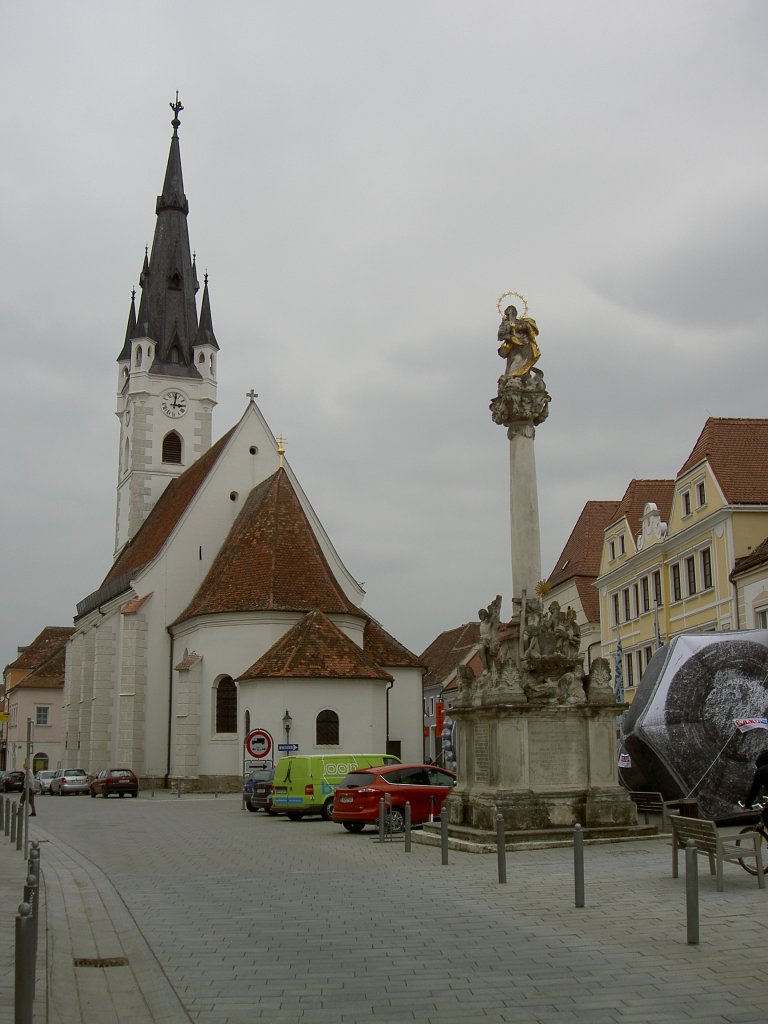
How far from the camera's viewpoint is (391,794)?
21.3 metres

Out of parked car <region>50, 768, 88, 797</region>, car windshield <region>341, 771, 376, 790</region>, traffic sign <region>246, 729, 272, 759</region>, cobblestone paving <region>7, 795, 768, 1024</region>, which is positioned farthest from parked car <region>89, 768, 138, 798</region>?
cobblestone paving <region>7, 795, 768, 1024</region>

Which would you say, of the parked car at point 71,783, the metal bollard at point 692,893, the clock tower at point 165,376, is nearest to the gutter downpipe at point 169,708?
the parked car at point 71,783

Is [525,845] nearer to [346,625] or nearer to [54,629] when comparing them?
[346,625]

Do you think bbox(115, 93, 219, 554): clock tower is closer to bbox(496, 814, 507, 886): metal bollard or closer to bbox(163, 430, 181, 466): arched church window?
bbox(163, 430, 181, 466): arched church window

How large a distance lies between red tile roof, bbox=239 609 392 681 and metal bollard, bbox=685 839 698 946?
1138 inches

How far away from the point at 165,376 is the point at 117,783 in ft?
79.7

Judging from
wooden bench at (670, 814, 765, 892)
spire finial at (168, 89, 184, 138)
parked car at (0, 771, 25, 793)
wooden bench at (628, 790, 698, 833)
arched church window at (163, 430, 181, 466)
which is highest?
spire finial at (168, 89, 184, 138)

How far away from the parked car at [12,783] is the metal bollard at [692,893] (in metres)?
44.6

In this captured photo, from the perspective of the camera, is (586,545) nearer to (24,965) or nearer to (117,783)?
(117,783)

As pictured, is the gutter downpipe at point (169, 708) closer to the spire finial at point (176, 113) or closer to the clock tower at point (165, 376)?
the clock tower at point (165, 376)

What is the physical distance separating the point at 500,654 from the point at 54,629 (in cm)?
7972

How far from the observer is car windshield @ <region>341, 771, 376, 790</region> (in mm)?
21891

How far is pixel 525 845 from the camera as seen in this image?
1634 centimetres

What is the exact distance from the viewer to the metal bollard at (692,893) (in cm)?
867
